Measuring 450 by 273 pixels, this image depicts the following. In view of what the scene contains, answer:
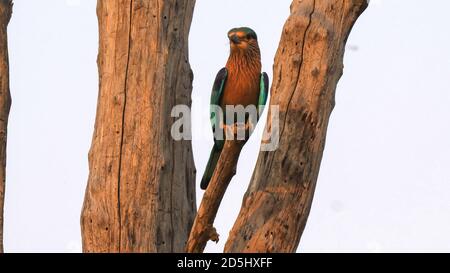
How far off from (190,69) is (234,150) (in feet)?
5.64

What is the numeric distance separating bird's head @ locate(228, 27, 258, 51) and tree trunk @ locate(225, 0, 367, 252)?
31cm

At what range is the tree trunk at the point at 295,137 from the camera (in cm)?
857

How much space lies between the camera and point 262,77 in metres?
9.05

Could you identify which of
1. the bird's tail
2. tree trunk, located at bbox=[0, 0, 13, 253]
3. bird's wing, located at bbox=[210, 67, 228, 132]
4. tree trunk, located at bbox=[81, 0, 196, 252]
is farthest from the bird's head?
tree trunk, located at bbox=[0, 0, 13, 253]

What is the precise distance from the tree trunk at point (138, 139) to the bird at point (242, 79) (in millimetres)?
424

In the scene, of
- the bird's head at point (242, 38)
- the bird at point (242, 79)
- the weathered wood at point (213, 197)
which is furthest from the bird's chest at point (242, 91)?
the weathered wood at point (213, 197)

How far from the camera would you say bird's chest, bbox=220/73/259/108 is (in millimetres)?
8969

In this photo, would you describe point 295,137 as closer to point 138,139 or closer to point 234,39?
point 234,39

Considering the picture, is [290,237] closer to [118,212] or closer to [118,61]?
[118,212]

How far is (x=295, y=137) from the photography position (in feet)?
28.4

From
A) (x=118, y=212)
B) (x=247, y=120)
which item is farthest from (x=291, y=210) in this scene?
(x=118, y=212)

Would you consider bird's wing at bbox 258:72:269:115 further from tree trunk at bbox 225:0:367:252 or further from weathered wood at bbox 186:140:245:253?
weathered wood at bbox 186:140:245:253

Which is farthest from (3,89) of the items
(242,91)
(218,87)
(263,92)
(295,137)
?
(295,137)

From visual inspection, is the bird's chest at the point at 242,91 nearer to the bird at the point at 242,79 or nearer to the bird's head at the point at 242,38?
the bird at the point at 242,79
